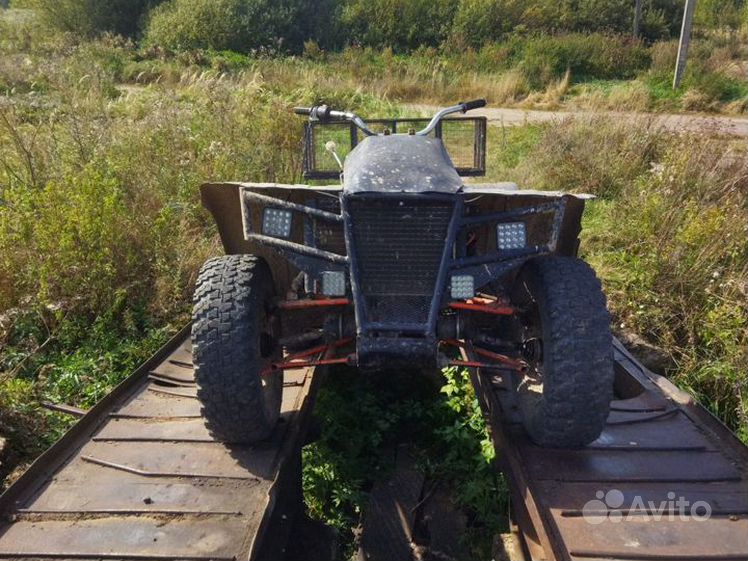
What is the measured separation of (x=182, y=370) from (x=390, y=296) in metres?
1.70

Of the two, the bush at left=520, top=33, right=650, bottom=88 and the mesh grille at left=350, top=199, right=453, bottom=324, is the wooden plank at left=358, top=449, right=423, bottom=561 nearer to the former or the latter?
the mesh grille at left=350, top=199, right=453, bottom=324

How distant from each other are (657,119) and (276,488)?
8283mm

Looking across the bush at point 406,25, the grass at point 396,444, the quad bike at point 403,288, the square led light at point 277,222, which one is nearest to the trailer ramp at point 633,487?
the quad bike at point 403,288

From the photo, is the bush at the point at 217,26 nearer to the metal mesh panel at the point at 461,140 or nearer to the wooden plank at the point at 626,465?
the metal mesh panel at the point at 461,140

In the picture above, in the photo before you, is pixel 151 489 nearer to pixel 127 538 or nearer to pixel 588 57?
pixel 127 538

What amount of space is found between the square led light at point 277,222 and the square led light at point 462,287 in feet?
2.64

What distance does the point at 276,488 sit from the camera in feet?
8.43

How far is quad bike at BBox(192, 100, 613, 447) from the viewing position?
8.57 feet

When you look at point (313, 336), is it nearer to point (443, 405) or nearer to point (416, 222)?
point (416, 222)

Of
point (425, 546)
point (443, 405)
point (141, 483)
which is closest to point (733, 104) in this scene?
point (443, 405)

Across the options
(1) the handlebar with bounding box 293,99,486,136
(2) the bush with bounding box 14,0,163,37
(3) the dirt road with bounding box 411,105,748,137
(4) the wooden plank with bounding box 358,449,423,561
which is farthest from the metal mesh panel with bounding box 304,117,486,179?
(2) the bush with bounding box 14,0,163,37

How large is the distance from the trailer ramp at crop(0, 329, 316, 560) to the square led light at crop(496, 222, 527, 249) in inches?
52.3

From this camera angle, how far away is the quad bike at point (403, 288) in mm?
2611

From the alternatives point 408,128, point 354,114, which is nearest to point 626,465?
point 354,114
